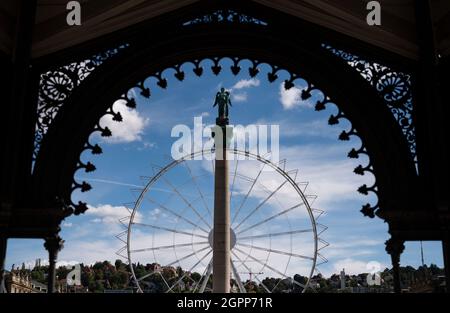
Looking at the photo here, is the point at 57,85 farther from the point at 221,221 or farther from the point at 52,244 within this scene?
the point at 221,221

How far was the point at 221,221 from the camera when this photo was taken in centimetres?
1528

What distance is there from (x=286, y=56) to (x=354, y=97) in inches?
45.4

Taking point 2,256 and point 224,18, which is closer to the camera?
point 2,256

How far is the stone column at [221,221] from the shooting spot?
13.8 meters

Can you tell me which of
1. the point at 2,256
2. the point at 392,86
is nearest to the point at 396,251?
the point at 392,86

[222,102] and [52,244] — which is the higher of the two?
[222,102]

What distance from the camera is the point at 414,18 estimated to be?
376 inches

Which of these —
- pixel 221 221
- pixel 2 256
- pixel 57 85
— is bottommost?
pixel 2 256

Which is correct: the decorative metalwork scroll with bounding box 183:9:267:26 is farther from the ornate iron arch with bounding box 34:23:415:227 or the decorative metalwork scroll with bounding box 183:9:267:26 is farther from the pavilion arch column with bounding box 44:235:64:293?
the pavilion arch column with bounding box 44:235:64:293

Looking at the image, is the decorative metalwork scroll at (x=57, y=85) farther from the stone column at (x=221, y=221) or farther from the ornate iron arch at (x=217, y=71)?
the stone column at (x=221, y=221)

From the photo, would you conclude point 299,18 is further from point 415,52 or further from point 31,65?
point 31,65

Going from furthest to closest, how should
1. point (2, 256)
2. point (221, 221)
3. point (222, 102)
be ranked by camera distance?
1. point (221, 221)
2. point (222, 102)
3. point (2, 256)

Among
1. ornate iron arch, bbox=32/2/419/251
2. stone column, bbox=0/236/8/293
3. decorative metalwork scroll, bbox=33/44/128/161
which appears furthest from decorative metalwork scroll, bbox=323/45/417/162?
stone column, bbox=0/236/8/293

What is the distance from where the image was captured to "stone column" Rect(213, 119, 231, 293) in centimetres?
1377
